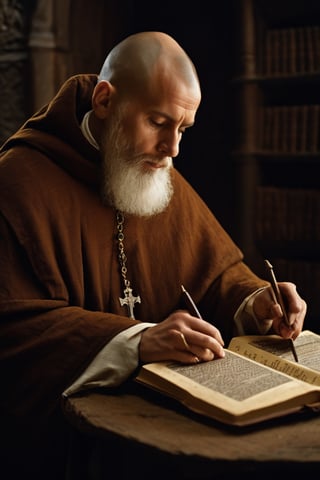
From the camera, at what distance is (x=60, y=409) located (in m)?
2.22

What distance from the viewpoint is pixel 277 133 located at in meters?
5.19

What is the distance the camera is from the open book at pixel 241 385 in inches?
71.9

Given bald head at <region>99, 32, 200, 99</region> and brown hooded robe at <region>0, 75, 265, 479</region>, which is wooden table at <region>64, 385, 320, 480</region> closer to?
brown hooded robe at <region>0, 75, 265, 479</region>

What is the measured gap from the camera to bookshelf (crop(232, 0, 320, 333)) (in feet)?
16.6

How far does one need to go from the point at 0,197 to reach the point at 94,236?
37 centimetres

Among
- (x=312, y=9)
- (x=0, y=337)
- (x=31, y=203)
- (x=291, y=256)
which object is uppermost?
(x=312, y=9)

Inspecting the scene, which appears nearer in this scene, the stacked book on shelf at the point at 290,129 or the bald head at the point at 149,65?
the bald head at the point at 149,65

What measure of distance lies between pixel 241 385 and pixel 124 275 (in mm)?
912

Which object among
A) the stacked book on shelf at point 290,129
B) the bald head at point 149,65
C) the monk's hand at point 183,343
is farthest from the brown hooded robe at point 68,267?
the stacked book on shelf at point 290,129

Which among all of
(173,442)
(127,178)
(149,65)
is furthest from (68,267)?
(173,442)

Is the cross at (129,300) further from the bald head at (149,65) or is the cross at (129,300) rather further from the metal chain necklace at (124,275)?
the bald head at (149,65)

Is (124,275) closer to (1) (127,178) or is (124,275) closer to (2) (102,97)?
(1) (127,178)

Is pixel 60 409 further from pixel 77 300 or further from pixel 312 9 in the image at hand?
pixel 312 9

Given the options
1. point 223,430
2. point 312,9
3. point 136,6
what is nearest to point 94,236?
point 223,430
